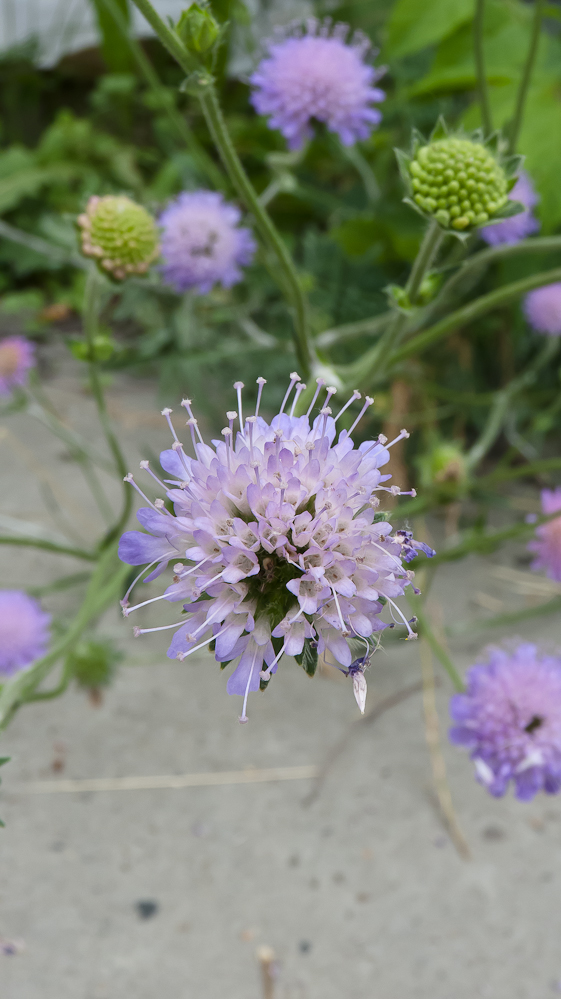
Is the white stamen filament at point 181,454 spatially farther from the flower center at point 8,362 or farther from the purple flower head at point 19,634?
the flower center at point 8,362

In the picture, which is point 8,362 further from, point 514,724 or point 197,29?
point 514,724

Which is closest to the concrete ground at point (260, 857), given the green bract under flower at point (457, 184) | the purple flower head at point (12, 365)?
the purple flower head at point (12, 365)

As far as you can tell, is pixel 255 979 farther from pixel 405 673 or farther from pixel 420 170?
pixel 420 170

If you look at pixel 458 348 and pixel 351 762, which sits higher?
pixel 458 348

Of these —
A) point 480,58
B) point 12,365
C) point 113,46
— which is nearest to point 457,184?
point 480,58

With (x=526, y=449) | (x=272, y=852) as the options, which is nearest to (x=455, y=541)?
(x=526, y=449)

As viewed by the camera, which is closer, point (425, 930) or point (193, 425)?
point (193, 425)
